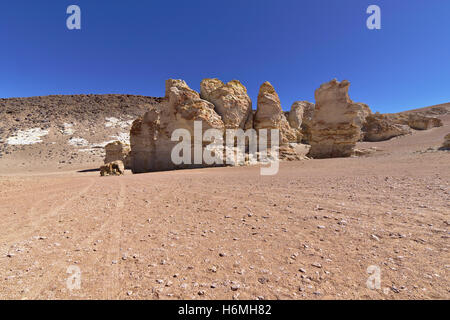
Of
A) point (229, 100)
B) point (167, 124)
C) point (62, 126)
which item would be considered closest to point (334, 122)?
point (229, 100)

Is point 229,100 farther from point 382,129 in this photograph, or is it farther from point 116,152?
point 382,129

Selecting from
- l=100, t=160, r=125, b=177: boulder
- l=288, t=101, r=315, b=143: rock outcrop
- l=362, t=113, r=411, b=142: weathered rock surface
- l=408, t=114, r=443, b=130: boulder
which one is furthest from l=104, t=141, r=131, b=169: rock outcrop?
l=408, t=114, r=443, b=130: boulder

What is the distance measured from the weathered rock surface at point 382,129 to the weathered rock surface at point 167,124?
84.3 feet

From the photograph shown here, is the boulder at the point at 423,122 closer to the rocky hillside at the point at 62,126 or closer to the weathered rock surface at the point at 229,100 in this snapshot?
the weathered rock surface at the point at 229,100

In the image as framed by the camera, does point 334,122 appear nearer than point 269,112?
Yes

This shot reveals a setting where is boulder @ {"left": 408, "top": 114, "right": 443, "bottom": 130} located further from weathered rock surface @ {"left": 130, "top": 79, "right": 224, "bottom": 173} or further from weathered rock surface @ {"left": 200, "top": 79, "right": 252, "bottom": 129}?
weathered rock surface @ {"left": 130, "top": 79, "right": 224, "bottom": 173}

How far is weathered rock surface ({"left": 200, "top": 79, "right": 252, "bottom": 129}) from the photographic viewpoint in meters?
15.1

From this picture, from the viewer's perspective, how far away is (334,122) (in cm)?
1605

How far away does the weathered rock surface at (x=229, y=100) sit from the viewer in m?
15.1

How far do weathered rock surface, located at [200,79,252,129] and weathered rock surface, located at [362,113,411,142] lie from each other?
875 inches

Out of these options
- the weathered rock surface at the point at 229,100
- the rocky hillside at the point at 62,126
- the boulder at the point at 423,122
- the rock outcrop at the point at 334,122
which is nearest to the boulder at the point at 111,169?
the weathered rock surface at the point at 229,100

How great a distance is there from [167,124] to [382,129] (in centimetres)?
2992

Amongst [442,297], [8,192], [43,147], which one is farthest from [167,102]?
[43,147]

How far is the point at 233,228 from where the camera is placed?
9.06 feet
